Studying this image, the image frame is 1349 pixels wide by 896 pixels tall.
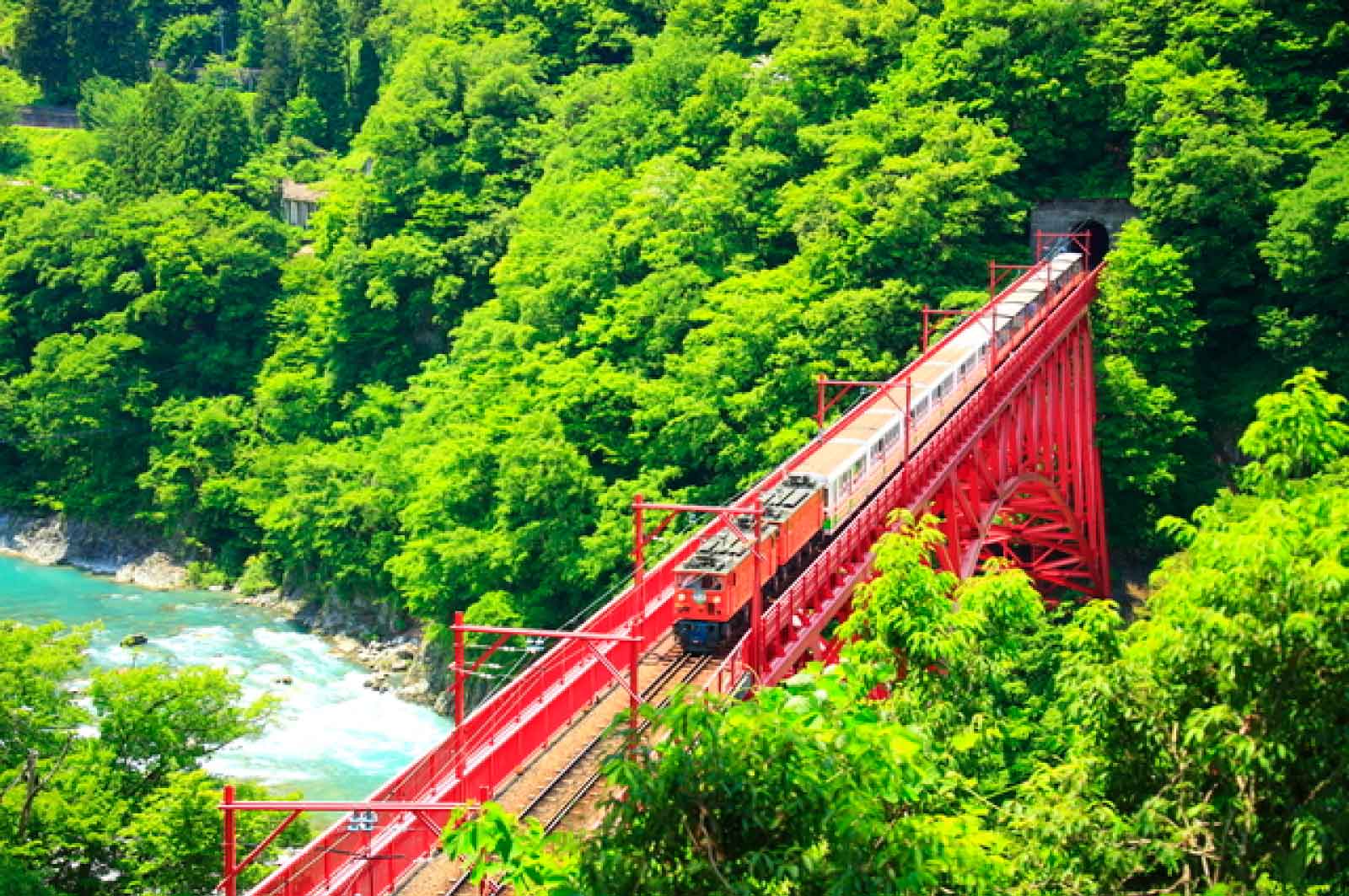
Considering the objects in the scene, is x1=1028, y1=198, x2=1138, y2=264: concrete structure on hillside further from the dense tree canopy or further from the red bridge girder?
the dense tree canopy

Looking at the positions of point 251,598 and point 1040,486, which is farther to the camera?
point 251,598

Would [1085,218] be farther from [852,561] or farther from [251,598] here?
[251,598]

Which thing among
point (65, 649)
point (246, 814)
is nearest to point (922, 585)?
point (246, 814)

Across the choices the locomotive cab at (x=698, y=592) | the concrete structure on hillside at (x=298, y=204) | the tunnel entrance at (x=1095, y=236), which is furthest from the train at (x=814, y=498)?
the concrete structure on hillside at (x=298, y=204)

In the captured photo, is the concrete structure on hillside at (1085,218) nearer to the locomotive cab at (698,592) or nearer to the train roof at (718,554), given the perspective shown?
the train roof at (718,554)

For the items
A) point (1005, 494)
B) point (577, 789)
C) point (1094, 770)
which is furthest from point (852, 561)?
point (1094, 770)

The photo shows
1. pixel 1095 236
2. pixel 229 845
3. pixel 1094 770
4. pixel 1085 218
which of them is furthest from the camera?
pixel 1095 236
